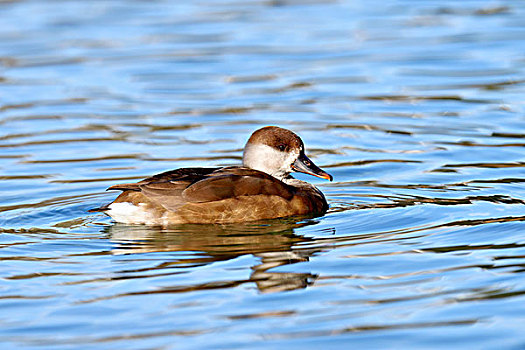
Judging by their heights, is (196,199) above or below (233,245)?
above

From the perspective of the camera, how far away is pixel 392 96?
14117 millimetres

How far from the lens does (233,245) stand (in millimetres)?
8078

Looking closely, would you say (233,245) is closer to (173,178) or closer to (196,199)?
Result: (196,199)

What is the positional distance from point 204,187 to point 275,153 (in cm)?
100

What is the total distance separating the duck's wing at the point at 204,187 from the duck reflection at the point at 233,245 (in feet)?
0.80

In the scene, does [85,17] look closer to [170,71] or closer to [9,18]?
[9,18]

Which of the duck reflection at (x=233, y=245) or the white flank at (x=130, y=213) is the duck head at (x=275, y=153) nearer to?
the duck reflection at (x=233, y=245)

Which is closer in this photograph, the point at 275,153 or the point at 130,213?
the point at 130,213

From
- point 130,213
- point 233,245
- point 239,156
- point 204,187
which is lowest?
point 239,156

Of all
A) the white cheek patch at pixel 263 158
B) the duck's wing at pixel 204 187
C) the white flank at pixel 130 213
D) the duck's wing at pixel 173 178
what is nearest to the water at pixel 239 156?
the white flank at pixel 130 213

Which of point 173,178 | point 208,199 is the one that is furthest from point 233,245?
point 173,178

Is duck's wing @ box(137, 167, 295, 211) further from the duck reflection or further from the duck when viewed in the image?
the duck reflection

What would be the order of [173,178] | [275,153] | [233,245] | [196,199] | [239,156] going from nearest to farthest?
[233,245]
[196,199]
[173,178]
[275,153]
[239,156]

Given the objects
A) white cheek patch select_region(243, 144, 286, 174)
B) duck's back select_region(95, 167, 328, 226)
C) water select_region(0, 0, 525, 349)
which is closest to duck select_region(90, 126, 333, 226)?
duck's back select_region(95, 167, 328, 226)
